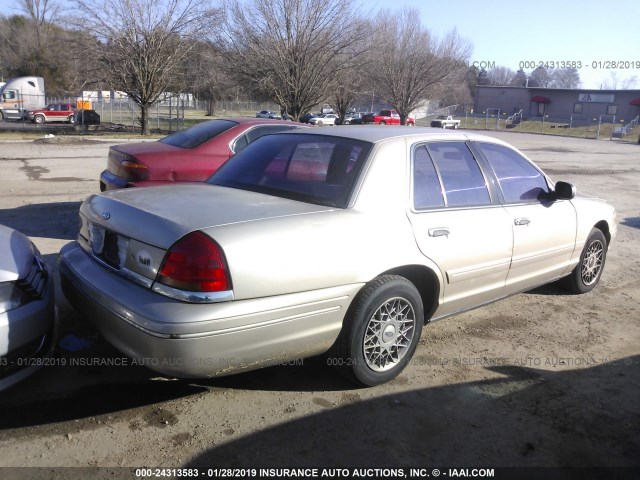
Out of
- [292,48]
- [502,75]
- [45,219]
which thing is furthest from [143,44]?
[502,75]

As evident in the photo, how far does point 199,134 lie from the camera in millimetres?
7188

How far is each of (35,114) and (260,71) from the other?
2016 cm

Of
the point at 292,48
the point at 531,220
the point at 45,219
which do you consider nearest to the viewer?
the point at 531,220

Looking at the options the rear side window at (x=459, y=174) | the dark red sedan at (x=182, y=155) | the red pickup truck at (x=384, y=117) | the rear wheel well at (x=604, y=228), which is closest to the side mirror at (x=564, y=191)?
the rear side window at (x=459, y=174)

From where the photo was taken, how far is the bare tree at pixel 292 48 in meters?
25.2

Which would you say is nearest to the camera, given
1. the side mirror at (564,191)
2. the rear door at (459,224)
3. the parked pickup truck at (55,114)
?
the rear door at (459,224)

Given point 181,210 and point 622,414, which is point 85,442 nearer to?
point 181,210

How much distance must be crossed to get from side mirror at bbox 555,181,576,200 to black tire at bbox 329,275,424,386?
191 cm

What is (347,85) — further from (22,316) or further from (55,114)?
(22,316)

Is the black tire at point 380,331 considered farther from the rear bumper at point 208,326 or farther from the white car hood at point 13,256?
the white car hood at point 13,256

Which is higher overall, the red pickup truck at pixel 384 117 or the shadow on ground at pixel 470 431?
the red pickup truck at pixel 384 117

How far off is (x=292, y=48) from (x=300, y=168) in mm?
23397

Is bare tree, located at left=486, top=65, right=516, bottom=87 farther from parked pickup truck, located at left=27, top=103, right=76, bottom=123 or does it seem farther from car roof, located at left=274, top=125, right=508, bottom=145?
car roof, located at left=274, top=125, right=508, bottom=145

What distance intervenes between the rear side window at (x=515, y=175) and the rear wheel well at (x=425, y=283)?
109cm
